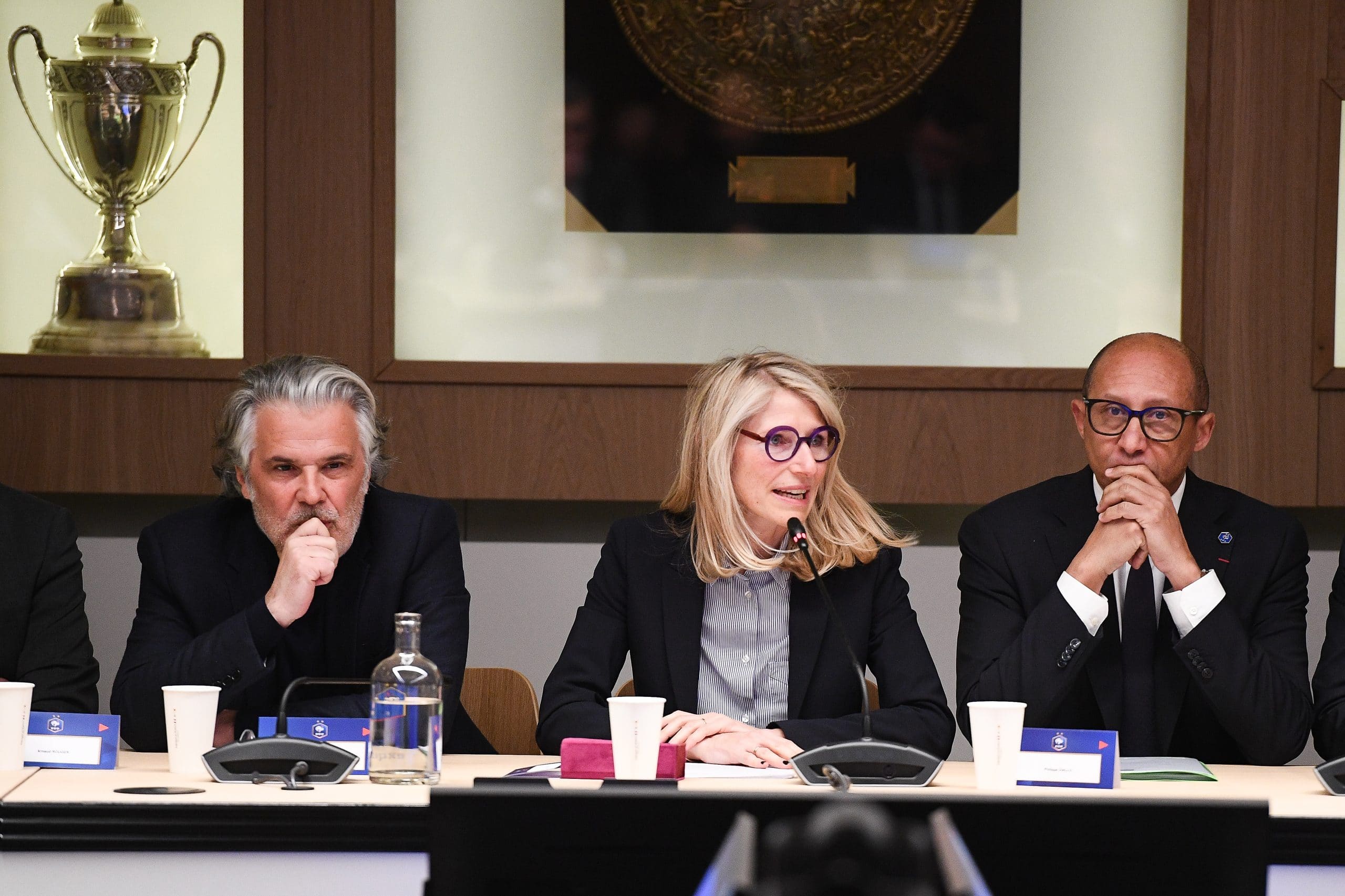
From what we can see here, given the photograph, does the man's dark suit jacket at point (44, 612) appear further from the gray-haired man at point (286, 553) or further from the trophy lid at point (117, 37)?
the trophy lid at point (117, 37)

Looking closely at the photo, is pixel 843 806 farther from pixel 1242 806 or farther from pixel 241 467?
pixel 241 467

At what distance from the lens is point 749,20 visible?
3.46m

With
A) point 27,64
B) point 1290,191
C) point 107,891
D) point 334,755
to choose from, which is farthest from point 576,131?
point 107,891

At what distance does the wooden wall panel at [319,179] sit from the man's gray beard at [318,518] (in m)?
0.86

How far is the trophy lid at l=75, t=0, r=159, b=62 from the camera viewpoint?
3.48 metres

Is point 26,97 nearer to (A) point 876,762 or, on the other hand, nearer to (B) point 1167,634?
(A) point 876,762

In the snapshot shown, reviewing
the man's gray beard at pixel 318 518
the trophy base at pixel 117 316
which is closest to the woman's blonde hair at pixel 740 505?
the man's gray beard at pixel 318 518

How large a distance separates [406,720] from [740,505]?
2.76 feet

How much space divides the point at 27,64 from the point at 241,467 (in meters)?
1.56

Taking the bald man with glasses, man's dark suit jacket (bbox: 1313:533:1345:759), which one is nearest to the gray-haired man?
the bald man with glasses

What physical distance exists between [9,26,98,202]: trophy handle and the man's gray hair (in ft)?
3.80

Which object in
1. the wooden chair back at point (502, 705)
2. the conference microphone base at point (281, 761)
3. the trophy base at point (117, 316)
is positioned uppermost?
the trophy base at point (117, 316)

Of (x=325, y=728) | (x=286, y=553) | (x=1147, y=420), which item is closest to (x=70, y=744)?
(x=325, y=728)

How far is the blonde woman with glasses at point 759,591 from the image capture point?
8.27 ft
